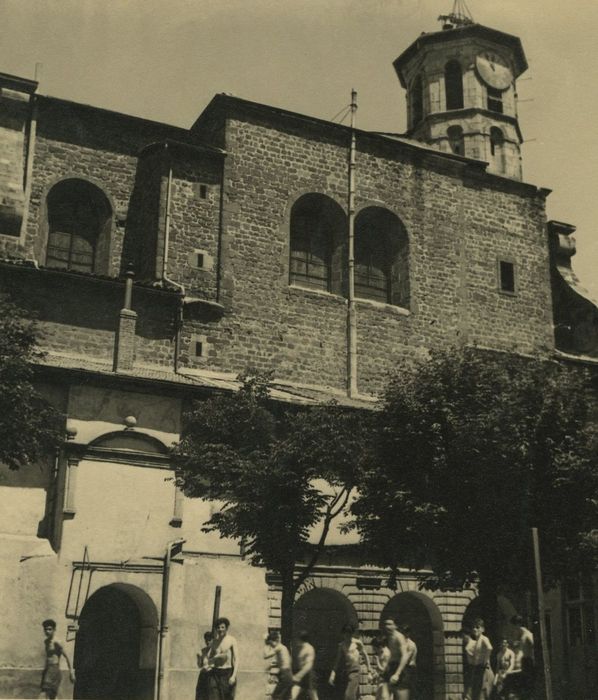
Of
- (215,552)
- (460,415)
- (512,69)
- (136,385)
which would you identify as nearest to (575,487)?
(460,415)

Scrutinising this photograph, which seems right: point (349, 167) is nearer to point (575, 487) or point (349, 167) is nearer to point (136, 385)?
point (136, 385)

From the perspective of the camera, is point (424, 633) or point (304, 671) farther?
point (424, 633)

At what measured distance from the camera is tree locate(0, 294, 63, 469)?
18.2 meters

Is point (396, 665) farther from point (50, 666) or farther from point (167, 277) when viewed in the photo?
point (167, 277)

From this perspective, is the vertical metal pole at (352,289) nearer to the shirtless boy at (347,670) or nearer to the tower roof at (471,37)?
the tower roof at (471,37)

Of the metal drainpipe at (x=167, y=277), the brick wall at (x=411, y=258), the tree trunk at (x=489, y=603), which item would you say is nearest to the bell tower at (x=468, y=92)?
the brick wall at (x=411, y=258)

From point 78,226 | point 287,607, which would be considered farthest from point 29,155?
point 287,607

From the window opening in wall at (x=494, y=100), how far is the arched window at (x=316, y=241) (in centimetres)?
901

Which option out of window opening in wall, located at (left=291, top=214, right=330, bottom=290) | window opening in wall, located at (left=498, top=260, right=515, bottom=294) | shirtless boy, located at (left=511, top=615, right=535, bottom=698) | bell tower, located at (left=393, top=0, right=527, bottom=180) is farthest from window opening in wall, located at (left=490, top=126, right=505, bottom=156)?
shirtless boy, located at (left=511, top=615, right=535, bottom=698)

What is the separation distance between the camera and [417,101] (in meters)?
36.5

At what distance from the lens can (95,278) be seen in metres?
24.7

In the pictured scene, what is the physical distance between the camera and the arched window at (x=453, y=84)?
35.5 meters

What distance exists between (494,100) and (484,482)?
61.9ft

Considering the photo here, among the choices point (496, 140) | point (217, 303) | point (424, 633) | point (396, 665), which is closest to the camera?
point (396, 665)
